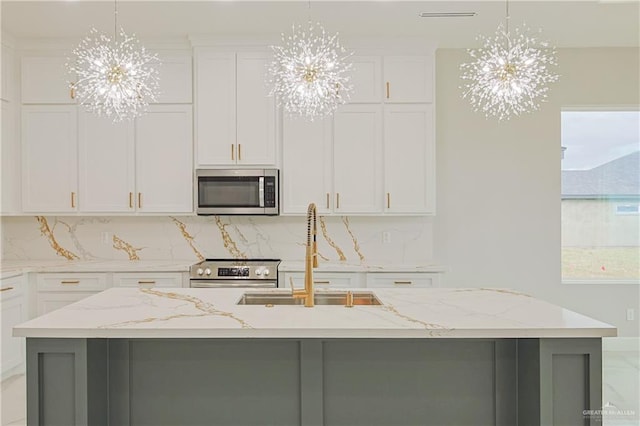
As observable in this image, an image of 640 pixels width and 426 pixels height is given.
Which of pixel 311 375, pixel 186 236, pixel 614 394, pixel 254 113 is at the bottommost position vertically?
pixel 614 394

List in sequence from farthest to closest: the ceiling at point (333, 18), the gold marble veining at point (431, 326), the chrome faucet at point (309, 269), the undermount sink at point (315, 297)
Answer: the ceiling at point (333, 18) → the undermount sink at point (315, 297) → the chrome faucet at point (309, 269) → the gold marble veining at point (431, 326)

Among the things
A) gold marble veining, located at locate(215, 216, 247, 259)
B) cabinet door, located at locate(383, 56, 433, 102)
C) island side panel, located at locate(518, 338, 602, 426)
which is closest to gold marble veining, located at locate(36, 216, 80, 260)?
gold marble veining, located at locate(215, 216, 247, 259)

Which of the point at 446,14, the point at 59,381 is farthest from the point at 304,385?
the point at 446,14

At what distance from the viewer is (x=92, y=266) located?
3.89 m

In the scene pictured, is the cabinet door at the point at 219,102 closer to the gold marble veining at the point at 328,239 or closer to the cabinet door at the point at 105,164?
the cabinet door at the point at 105,164

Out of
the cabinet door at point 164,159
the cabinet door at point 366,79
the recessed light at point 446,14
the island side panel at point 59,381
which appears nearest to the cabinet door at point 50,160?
the cabinet door at point 164,159

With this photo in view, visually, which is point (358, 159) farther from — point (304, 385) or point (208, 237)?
point (304, 385)

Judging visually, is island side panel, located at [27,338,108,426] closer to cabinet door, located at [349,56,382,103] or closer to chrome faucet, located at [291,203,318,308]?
chrome faucet, located at [291,203,318,308]

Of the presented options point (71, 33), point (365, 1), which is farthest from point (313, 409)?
point (71, 33)

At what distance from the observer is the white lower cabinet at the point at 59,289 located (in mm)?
3787

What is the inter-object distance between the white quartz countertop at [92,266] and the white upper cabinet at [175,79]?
1.40 meters

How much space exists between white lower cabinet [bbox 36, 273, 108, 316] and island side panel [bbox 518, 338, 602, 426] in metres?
3.26

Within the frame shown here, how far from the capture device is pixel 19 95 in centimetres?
410

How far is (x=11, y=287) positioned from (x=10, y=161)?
1173 millimetres
